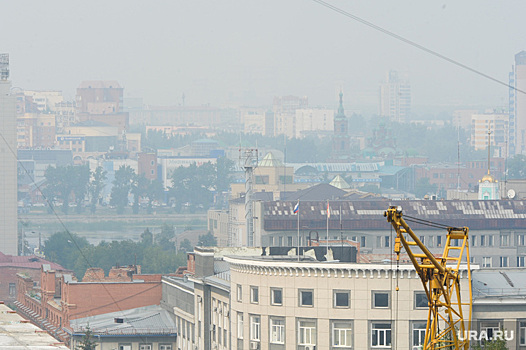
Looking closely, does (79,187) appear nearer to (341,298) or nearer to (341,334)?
(341,298)

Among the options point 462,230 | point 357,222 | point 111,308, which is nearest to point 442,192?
point 357,222

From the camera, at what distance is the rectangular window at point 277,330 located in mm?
37438

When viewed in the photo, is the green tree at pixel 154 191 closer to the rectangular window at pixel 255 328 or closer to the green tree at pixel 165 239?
the green tree at pixel 165 239

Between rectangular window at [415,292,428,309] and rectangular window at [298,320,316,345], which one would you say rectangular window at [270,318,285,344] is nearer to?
rectangular window at [298,320,316,345]

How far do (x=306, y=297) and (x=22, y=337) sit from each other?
57.6ft

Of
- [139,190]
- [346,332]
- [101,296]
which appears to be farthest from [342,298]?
[139,190]

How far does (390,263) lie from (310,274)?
1.82 metres

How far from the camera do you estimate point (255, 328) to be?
126ft

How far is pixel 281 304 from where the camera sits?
1475 inches

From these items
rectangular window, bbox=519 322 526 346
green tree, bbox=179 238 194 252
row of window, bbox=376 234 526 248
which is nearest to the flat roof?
rectangular window, bbox=519 322 526 346

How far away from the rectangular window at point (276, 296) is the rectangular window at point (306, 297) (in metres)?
0.60

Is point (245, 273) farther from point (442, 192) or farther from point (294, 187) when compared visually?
point (442, 192)

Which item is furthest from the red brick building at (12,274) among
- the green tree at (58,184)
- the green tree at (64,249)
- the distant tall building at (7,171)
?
the green tree at (58,184)

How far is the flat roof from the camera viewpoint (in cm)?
1878
